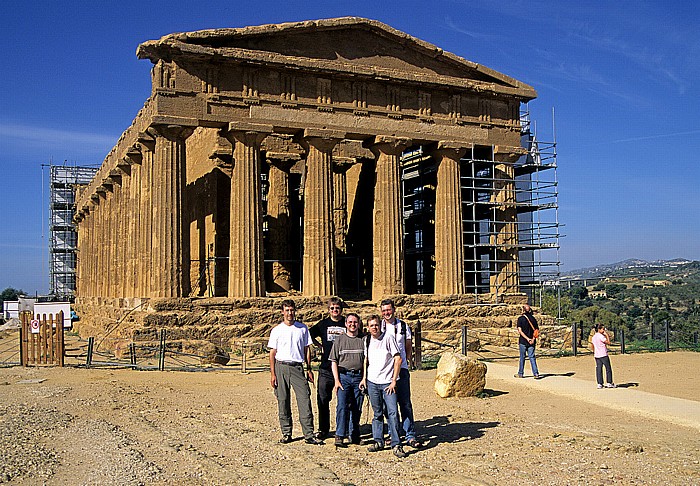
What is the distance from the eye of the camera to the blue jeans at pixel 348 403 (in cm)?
1040

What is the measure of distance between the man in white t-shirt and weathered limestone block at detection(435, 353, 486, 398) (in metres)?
4.76

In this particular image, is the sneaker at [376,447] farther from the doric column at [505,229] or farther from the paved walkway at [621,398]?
the doric column at [505,229]

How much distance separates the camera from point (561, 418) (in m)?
12.7

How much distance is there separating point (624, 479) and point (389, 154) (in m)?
21.5

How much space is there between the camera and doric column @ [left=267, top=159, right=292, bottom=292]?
3272cm

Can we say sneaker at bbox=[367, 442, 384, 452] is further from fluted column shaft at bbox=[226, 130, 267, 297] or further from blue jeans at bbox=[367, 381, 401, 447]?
fluted column shaft at bbox=[226, 130, 267, 297]

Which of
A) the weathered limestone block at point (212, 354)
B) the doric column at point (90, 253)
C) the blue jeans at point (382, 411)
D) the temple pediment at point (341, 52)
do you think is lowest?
the weathered limestone block at point (212, 354)

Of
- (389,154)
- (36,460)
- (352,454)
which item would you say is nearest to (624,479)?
(352,454)

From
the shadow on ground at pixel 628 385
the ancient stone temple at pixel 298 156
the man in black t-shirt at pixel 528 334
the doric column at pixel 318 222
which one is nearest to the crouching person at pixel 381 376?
the man in black t-shirt at pixel 528 334

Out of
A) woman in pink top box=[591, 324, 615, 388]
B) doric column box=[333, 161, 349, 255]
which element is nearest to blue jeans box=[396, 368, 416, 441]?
woman in pink top box=[591, 324, 615, 388]

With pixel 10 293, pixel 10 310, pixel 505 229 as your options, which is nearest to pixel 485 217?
pixel 505 229

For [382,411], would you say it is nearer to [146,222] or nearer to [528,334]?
[528,334]

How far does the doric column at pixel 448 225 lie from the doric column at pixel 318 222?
477cm

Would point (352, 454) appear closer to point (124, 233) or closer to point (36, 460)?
point (36, 460)
